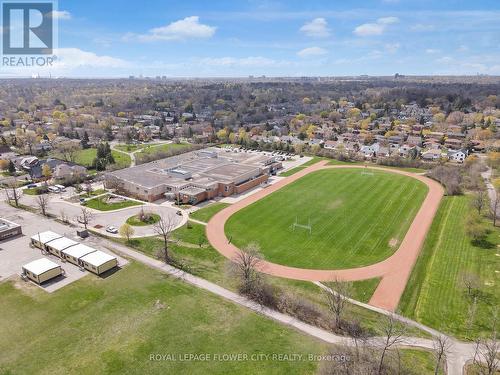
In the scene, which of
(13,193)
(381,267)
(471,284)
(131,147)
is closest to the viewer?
(471,284)

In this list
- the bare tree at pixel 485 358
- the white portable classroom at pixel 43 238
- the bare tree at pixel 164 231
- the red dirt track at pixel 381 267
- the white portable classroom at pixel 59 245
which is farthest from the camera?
the white portable classroom at pixel 43 238

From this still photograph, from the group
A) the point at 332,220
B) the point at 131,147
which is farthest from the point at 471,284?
the point at 131,147

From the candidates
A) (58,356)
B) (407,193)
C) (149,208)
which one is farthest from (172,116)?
(58,356)

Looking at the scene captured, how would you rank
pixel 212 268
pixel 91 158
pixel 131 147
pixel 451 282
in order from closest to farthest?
1. pixel 451 282
2. pixel 212 268
3. pixel 91 158
4. pixel 131 147

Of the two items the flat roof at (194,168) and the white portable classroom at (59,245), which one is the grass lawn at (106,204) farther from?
the white portable classroom at (59,245)

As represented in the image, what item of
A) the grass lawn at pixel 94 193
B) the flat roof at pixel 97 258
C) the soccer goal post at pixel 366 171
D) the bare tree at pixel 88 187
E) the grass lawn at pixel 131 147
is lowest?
the flat roof at pixel 97 258

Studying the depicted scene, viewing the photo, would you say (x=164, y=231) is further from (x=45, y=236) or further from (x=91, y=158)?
(x=91, y=158)

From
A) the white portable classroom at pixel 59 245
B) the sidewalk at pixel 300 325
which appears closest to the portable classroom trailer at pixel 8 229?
the white portable classroom at pixel 59 245
